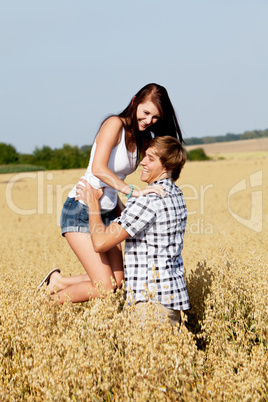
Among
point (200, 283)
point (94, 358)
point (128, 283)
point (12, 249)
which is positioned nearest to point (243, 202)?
point (12, 249)

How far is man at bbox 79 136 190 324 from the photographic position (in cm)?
325

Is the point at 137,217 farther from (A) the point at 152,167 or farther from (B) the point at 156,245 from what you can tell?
(A) the point at 152,167

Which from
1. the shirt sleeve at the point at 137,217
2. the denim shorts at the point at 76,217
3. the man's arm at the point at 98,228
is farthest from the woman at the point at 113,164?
the shirt sleeve at the point at 137,217

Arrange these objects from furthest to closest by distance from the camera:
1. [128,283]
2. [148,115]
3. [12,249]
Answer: [12,249]
[148,115]
[128,283]

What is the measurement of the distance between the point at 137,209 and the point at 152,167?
429 mm

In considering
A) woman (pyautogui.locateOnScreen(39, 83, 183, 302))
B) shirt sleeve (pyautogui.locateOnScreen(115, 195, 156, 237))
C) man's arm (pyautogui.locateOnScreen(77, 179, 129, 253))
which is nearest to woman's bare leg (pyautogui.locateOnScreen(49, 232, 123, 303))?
woman (pyautogui.locateOnScreen(39, 83, 183, 302))

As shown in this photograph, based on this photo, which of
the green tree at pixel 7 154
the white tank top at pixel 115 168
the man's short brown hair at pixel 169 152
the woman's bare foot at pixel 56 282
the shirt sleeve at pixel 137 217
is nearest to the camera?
the shirt sleeve at pixel 137 217

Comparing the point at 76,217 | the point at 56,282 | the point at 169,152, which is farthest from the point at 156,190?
the point at 56,282

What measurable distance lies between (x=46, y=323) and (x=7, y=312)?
36cm

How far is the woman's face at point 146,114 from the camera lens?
12.0ft

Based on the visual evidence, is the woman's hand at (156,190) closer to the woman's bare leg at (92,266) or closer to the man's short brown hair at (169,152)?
the man's short brown hair at (169,152)

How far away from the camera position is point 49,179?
31.9 m

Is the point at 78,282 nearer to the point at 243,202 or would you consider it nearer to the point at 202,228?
the point at 202,228

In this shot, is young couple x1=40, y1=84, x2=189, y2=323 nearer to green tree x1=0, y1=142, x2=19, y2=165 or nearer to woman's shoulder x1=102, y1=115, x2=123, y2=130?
woman's shoulder x1=102, y1=115, x2=123, y2=130
